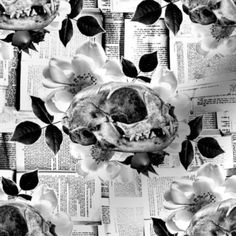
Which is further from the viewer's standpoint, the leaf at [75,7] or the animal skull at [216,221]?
the leaf at [75,7]

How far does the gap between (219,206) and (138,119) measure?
189 millimetres

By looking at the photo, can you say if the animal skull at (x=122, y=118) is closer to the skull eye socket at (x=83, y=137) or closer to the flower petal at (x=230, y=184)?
the skull eye socket at (x=83, y=137)

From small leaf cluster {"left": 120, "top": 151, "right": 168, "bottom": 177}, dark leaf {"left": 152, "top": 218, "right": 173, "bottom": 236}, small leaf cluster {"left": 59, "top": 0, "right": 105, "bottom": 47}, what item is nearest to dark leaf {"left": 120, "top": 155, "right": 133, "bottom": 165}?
small leaf cluster {"left": 120, "top": 151, "right": 168, "bottom": 177}

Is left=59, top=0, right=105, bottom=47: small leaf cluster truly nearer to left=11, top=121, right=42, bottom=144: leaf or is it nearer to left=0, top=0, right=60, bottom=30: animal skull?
left=0, top=0, right=60, bottom=30: animal skull

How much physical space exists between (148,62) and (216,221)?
0.29 m

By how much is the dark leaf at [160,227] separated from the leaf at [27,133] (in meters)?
0.25

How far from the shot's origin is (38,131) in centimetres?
85

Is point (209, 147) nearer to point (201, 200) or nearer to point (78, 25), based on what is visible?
point (201, 200)

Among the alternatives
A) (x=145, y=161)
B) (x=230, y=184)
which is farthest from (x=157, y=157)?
(x=230, y=184)

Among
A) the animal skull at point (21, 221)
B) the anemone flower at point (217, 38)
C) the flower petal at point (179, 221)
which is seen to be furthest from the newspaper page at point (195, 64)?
the animal skull at point (21, 221)

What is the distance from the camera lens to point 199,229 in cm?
77

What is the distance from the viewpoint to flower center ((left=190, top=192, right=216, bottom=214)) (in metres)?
0.82

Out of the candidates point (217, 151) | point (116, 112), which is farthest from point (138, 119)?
point (217, 151)

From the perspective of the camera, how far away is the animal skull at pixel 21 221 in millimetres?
793
